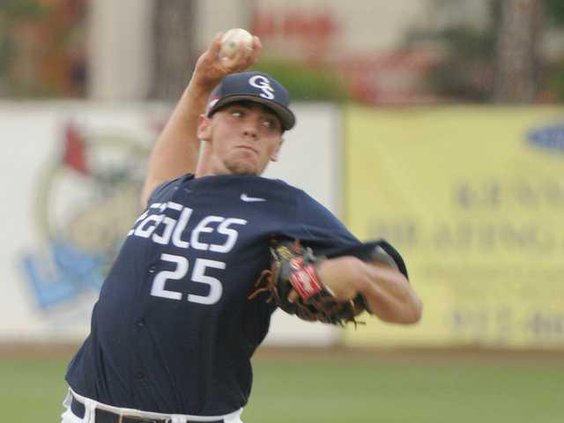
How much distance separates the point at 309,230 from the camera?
4.67 metres

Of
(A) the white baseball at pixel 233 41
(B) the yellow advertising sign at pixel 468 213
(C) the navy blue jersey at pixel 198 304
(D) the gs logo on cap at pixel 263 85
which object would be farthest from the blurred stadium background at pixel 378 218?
(D) the gs logo on cap at pixel 263 85

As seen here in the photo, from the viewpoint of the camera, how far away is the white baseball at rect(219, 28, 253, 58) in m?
5.34

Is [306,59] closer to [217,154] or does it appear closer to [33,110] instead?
[33,110]

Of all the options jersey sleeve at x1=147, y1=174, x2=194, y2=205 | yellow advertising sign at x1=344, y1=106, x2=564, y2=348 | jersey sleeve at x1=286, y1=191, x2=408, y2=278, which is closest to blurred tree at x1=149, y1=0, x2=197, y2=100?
yellow advertising sign at x1=344, y1=106, x2=564, y2=348

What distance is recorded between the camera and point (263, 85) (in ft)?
16.0

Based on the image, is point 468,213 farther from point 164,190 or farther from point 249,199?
point 249,199

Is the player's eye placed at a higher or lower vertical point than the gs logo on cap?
lower

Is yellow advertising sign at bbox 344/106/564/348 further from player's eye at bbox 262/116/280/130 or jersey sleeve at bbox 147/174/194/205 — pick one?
player's eye at bbox 262/116/280/130

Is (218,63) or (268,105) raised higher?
(218,63)

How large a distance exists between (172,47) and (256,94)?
15.2m

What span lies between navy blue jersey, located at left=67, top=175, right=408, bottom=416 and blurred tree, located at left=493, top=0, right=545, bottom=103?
16.3 meters

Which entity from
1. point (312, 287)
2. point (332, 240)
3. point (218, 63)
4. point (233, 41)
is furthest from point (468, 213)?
point (312, 287)

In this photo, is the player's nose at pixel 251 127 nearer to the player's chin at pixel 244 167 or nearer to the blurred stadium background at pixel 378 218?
the player's chin at pixel 244 167

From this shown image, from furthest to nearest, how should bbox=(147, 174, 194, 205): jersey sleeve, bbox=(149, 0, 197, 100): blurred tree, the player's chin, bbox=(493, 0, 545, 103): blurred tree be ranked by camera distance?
bbox=(493, 0, 545, 103): blurred tree < bbox=(149, 0, 197, 100): blurred tree < bbox=(147, 174, 194, 205): jersey sleeve < the player's chin
